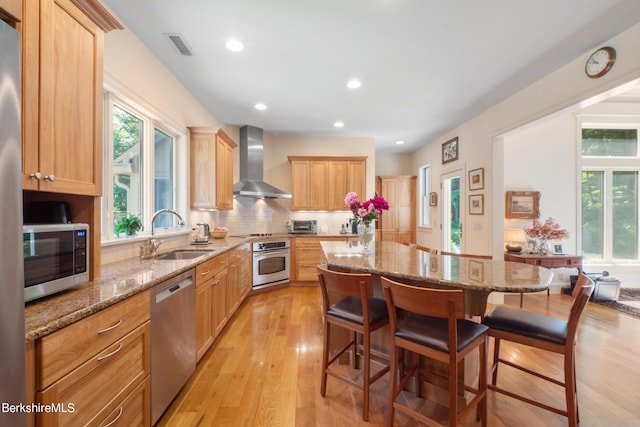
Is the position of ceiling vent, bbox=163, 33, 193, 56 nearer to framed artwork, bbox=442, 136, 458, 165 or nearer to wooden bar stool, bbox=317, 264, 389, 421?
wooden bar stool, bbox=317, 264, 389, 421

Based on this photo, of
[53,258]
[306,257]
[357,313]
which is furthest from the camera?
[306,257]

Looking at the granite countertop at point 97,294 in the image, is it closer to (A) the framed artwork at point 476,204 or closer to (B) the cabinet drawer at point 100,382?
(B) the cabinet drawer at point 100,382

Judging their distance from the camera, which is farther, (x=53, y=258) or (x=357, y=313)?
(x=357, y=313)

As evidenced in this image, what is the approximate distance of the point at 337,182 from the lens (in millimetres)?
5094

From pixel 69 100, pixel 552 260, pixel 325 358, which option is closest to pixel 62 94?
pixel 69 100

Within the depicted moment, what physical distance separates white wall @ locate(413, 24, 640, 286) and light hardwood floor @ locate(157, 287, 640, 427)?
1.54 m

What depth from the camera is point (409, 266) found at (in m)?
1.85

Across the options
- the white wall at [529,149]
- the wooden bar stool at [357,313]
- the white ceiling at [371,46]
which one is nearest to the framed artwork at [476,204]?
the white wall at [529,149]

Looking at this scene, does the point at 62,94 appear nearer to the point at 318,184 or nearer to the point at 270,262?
the point at 270,262

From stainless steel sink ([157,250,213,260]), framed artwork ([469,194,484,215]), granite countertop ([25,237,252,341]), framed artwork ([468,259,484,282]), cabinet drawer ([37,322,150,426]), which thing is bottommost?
cabinet drawer ([37,322,150,426])

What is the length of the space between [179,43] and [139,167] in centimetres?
123

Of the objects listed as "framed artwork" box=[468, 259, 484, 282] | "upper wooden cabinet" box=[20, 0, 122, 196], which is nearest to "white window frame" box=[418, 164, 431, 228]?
"framed artwork" box=[468, 259, 484, 282]

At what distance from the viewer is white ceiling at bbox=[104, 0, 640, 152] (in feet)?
6.46

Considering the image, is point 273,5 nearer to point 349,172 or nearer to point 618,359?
point 349,172
